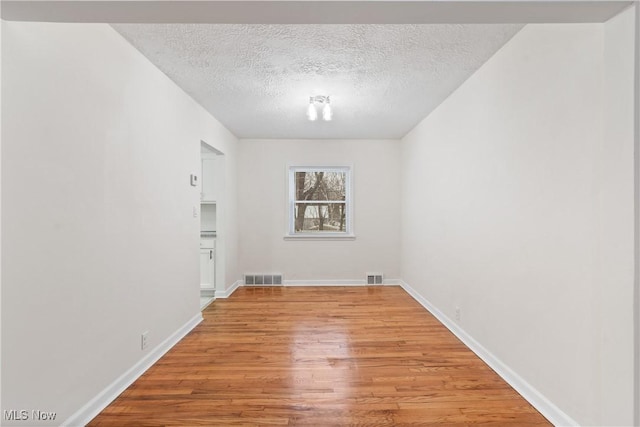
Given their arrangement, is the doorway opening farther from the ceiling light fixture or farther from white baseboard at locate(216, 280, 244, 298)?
the ceiling light fixture

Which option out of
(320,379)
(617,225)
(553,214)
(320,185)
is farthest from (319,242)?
(617,225)

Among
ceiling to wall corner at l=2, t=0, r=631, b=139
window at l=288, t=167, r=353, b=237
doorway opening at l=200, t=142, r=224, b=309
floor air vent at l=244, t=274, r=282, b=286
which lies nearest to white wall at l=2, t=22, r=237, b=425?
ceiling to wall corner at l=2, t=0, r=631, b=139

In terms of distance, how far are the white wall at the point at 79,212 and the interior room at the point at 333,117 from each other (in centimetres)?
1

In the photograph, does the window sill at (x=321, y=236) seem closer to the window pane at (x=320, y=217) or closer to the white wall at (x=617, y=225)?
the window pane at (x=320, y=217)

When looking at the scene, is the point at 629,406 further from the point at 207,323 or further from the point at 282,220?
the point at 282,220

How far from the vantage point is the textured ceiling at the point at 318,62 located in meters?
2.21

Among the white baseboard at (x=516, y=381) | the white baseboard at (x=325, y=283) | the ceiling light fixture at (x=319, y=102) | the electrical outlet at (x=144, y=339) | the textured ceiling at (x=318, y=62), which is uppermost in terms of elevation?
the textured ceiling at (x=318, y=62)

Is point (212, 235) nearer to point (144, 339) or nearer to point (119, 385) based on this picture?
point (144, 339)

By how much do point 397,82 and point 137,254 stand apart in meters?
2.69

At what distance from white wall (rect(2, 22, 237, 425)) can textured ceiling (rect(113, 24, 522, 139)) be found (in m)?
0.38

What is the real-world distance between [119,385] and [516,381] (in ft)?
8.80

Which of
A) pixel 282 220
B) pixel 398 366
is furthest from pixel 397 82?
pixel 282 220

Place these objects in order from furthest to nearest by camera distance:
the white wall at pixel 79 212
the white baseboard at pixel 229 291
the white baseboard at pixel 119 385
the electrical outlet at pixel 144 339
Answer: the white baseboard at pixel 229 291 → the electrical outlet at pixel 144 339 → the white baseboard at pixel 119 385 → the white wall at pixel 79 212

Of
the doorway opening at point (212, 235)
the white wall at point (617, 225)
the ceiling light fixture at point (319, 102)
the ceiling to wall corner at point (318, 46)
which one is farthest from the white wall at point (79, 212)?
the white wall at point (617, 225)
